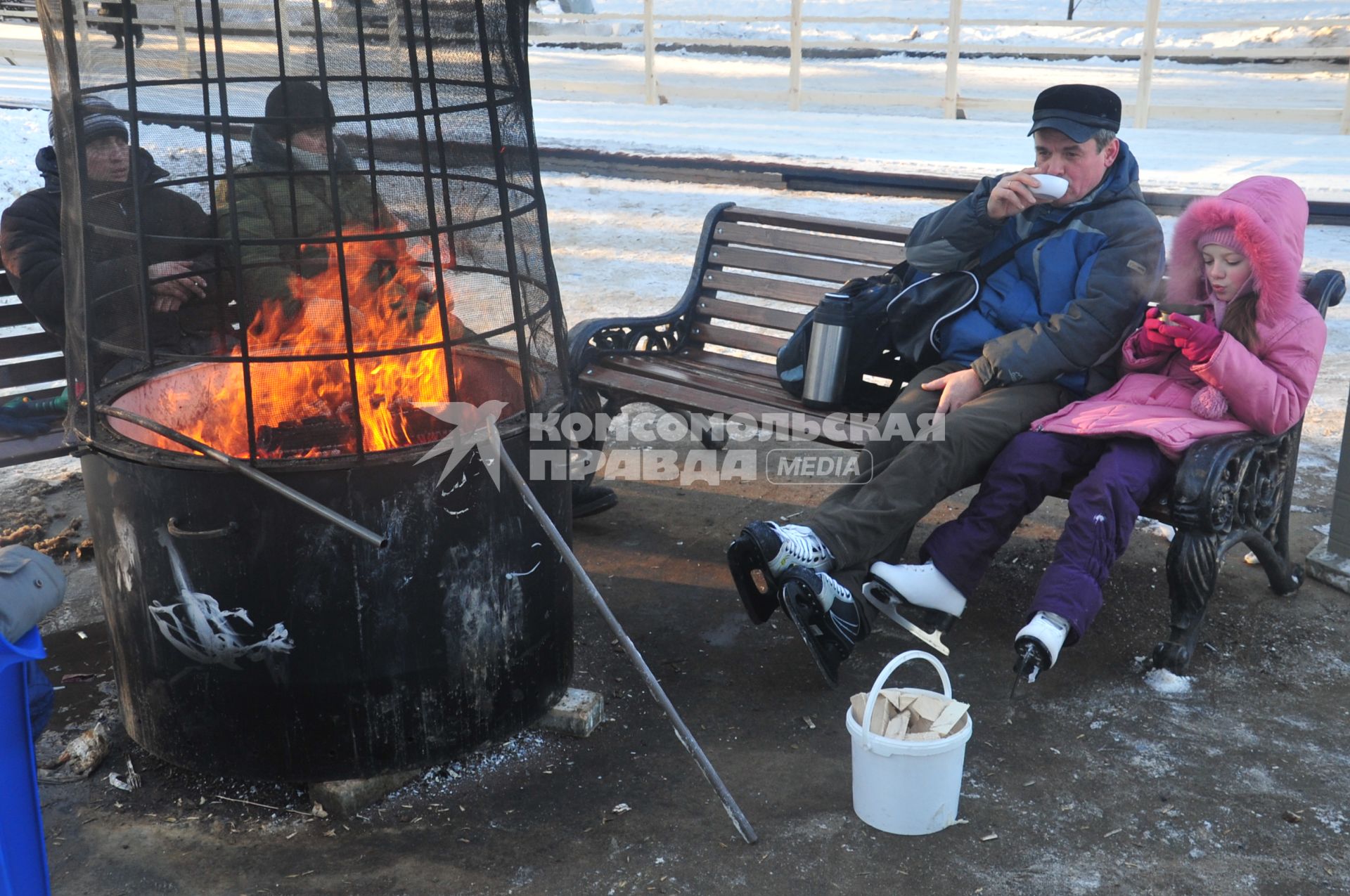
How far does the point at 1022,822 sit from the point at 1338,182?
29.5ft

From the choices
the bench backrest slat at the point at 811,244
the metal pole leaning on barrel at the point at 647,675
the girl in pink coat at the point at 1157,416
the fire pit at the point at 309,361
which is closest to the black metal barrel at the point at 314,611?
the fire pit at the point at 309,361

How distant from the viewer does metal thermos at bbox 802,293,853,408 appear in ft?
13.9

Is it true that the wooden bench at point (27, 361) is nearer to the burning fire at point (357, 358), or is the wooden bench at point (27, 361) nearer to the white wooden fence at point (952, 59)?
the burning fire at point (357, 358)

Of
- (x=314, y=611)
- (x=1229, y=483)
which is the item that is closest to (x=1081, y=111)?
(x=1229, y=483)

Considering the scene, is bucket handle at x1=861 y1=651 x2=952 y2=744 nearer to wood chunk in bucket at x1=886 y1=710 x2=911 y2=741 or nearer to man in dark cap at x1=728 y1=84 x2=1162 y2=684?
wood chunk in bucket at x1=886 y1=710 x2=911 y2=741

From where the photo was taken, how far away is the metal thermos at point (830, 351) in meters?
4.23

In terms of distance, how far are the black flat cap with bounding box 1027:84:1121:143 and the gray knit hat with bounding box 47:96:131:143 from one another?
8.59 ft

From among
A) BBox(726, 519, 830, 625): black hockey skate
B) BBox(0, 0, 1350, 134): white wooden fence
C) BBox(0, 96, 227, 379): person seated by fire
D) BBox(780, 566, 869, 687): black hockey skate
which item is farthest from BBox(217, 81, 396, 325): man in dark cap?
BBox(0, 0, 1350, 134): white wooden fence

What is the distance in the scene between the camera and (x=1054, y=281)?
12.9 ft

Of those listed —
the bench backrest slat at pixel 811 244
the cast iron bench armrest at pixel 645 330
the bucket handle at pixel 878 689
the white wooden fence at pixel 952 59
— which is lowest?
the bucket handle at pixel 878 689

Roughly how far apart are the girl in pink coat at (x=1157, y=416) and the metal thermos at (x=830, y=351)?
76 cm

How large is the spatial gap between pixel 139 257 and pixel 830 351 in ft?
7.44

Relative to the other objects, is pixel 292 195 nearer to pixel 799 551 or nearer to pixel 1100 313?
pixel 799 551

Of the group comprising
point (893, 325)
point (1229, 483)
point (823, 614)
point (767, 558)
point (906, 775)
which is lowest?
point (906, 775)
